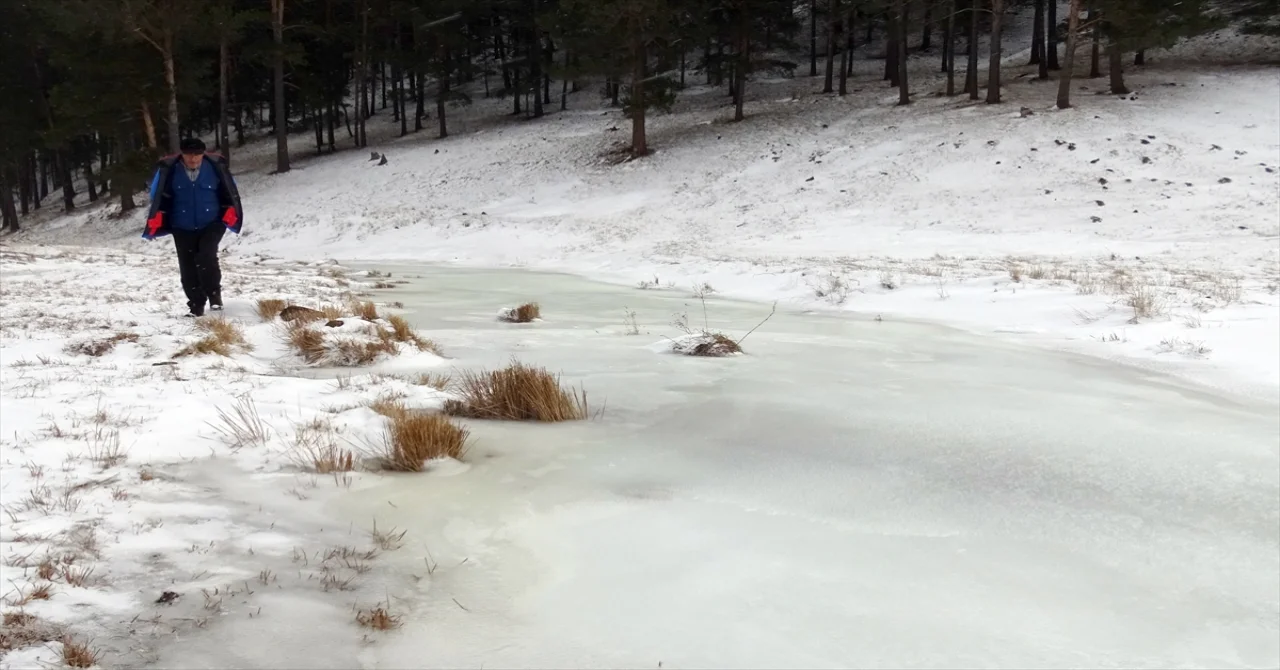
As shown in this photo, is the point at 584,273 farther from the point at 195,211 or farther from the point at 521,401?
the point at 521,401

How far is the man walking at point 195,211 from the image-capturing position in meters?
7.21

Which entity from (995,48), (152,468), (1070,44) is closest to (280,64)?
(995,48)

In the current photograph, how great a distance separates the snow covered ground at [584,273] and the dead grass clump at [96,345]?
0.04m

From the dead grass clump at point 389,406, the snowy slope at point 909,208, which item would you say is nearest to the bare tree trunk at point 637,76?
the snowy slope at point 909,208

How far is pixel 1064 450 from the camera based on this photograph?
3820 millimetres

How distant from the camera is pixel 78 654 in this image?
1.98 m

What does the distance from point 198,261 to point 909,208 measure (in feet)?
54.6

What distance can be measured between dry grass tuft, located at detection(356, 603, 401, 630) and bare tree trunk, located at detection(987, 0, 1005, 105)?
28426 mm

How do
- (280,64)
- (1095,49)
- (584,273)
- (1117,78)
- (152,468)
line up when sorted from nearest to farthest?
(152,468), (584,273), (1117,78), (1095,49), (280,64)

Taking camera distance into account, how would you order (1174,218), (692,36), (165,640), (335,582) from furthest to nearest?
(692,36) < (1174,218) < (335,582) < (165,640)

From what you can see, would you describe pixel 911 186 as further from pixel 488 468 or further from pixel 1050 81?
pixel 488 468

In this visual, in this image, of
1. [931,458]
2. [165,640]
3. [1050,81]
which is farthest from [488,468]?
[1050,81]

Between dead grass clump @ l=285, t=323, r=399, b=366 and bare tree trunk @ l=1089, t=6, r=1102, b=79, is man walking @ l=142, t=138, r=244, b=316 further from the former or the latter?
bare tree trunk @ l=1089, t=6, r=1102, b=79

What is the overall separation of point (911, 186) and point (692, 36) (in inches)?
444
